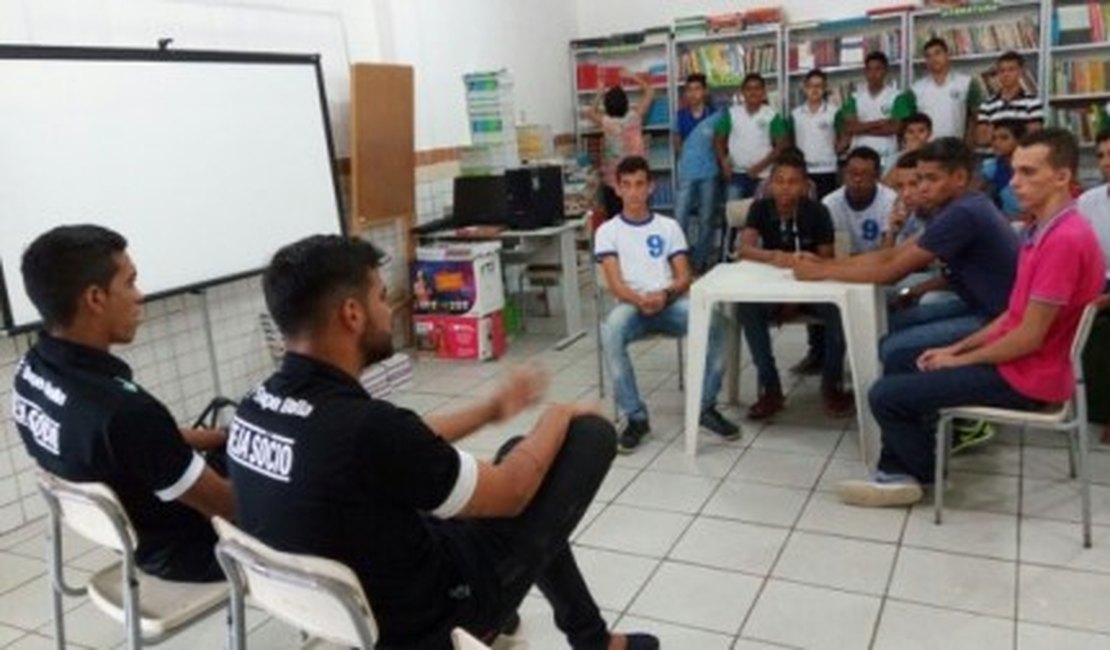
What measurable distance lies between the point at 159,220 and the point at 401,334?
1988 mm

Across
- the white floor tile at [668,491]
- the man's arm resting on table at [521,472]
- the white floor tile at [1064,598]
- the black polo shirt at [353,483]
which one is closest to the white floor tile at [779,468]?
the white floor tile at [668,491]

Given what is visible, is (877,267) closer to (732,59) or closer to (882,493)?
(882,493)

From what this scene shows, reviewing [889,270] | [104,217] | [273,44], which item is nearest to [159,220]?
[104,217]

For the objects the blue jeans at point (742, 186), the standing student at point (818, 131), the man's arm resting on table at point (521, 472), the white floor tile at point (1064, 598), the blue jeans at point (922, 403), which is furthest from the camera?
the blue jeans at point (742, 186)

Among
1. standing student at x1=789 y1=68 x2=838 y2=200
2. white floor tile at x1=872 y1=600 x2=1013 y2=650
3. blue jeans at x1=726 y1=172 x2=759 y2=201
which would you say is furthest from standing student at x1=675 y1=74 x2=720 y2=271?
white floor tile at x1=872 y1=600 x2=1013 y2=650

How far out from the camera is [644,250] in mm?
3746

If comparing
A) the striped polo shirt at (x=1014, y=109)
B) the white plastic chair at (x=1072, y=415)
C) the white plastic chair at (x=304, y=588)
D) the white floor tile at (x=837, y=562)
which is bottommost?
the white floor tile at (x=837, y=562)

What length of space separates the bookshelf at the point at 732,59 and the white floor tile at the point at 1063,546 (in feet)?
15.8

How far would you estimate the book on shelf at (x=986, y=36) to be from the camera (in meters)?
6.19

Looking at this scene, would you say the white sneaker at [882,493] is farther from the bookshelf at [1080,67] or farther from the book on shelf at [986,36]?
the book on shelf at [986,36]

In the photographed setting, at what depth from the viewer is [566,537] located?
1.74m

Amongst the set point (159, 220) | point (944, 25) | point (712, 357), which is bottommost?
point (712, 357)

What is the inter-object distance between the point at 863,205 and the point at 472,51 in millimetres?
3115

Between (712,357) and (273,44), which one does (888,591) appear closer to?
(712,357)
